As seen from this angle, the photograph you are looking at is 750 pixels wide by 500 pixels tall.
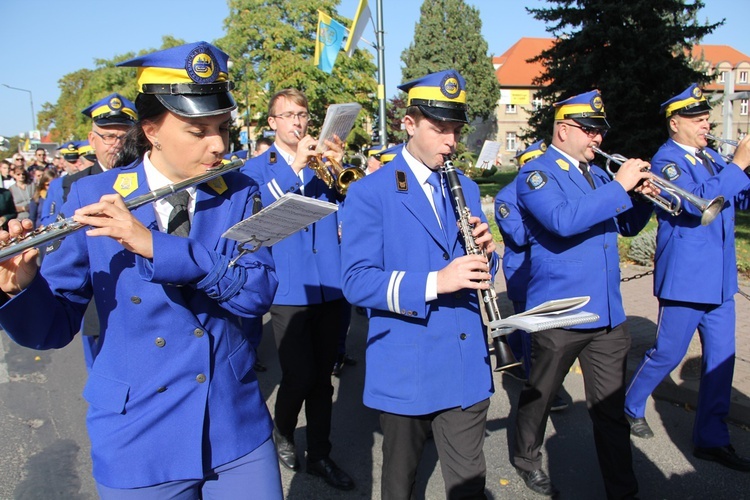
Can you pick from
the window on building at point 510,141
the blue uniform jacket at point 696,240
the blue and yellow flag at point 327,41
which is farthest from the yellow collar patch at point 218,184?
the window on building at point 510,141

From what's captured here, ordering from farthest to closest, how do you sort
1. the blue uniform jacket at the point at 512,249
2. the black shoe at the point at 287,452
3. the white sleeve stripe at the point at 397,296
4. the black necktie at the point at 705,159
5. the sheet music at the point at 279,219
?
the blue uniform jacket at the point at 512,249, the black necktie at the point at 705,159, the black shoe at the point at 287,452, the white sleeve stripe at the point at 397,296, the sheet music at the point at 279,219

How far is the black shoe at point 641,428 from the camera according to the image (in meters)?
4.49

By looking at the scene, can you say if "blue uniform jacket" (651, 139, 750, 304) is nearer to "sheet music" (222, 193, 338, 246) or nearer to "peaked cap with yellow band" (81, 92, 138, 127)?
"sheet music" (222, 193, 338, 246)

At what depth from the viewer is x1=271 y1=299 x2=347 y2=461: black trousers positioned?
13.4 feet

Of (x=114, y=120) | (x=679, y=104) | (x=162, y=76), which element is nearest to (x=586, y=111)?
(x=679, y=104)

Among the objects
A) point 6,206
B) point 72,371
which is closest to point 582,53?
point 6,206

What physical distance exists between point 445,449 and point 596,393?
4.18 feet

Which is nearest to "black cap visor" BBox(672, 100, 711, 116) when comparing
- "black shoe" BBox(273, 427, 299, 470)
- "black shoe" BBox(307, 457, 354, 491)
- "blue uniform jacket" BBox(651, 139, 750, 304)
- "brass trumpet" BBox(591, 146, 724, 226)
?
"blue uniform jacket" BBox(651, 139, 750, 304)

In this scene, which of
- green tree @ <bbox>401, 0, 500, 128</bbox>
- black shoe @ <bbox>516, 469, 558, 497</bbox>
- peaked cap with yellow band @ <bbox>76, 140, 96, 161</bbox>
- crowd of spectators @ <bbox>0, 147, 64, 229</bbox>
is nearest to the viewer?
black shoe @ <bbox>516, 469, 558, 497</bbox>

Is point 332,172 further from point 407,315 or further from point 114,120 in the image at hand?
point 407,315

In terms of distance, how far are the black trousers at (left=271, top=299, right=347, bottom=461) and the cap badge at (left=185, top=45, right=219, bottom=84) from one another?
220cm

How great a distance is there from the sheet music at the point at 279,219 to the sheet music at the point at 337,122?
2.20 metres

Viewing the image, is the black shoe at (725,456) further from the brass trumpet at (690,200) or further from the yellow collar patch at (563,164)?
the yellow collar patch at (563,164)

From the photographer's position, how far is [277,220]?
197cm
